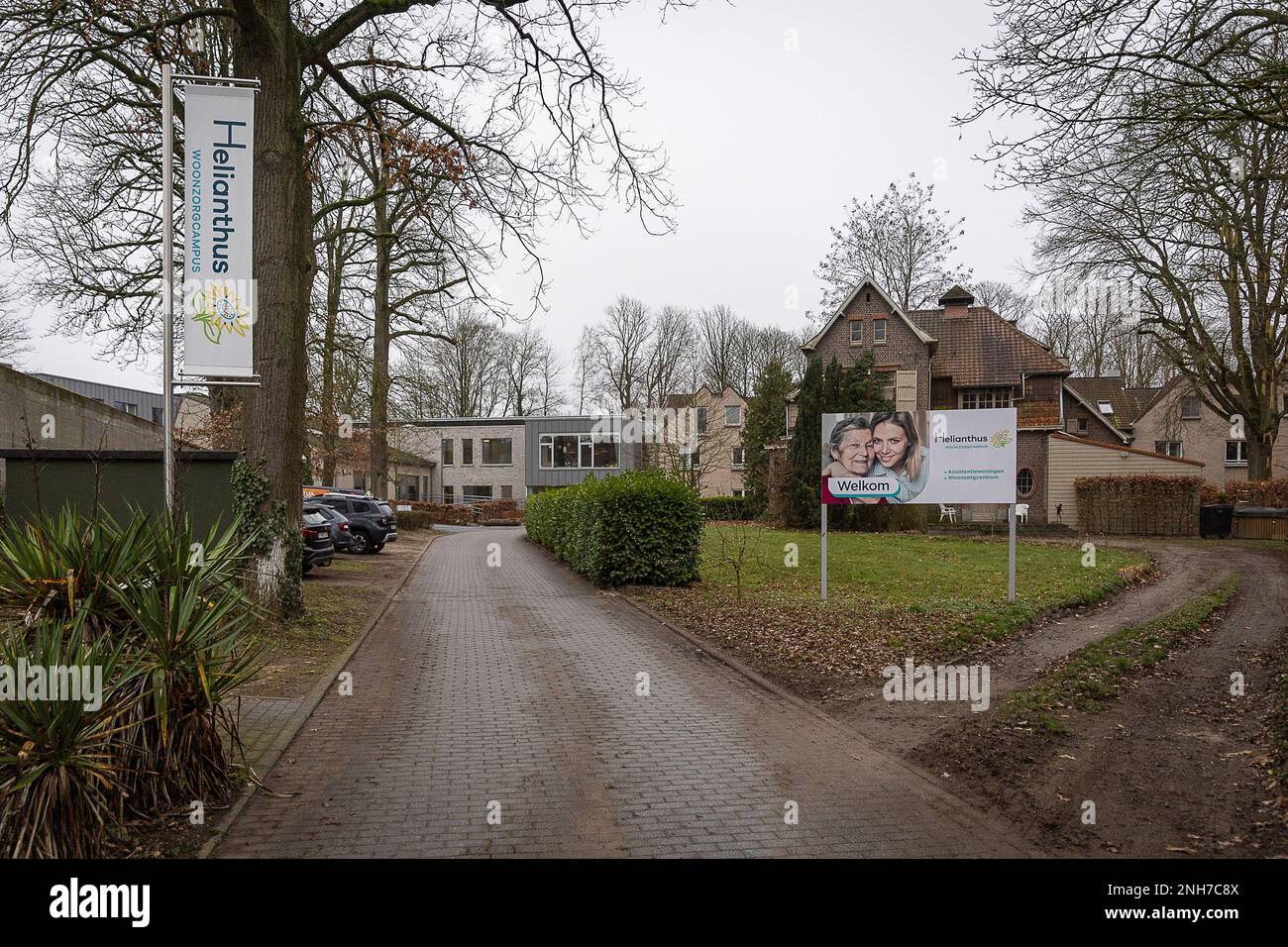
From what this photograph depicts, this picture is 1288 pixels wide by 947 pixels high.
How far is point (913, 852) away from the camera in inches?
186

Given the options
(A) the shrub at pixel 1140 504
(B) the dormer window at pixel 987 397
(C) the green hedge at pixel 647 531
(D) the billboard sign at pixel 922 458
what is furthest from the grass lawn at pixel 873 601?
(B) the dormer window at pixel 987 397

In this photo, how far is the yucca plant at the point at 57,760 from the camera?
417 centimetres

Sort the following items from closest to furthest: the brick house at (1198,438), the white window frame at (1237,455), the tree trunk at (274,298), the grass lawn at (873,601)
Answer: the grass lawn at (873,601), the tree trunk at (274,298), the brick house at (1198,438), the white window frame at (1237,455)

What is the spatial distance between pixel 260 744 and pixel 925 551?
63.2 ft

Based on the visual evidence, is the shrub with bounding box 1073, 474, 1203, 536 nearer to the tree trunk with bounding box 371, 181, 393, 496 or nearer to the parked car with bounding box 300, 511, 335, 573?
the tree trunk with bounding box 371, 181, 393, 496

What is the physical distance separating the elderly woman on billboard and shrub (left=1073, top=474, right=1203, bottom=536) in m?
23.1

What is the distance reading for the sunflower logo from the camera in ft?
34.0

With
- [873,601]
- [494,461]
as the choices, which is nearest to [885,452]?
[873,601]

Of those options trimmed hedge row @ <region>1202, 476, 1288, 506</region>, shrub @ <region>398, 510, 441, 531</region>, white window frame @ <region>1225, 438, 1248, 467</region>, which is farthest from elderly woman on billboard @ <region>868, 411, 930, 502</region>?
white window frame @ <region>1225, 438, 1248, 467</region>

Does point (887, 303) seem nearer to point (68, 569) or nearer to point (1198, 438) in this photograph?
point (1198, 438)

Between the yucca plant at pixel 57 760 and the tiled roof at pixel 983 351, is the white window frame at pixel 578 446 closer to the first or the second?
the tiled roof at pixel 983 351

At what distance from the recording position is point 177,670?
5.15 meters

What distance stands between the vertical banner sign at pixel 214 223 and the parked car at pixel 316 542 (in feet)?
26.6
